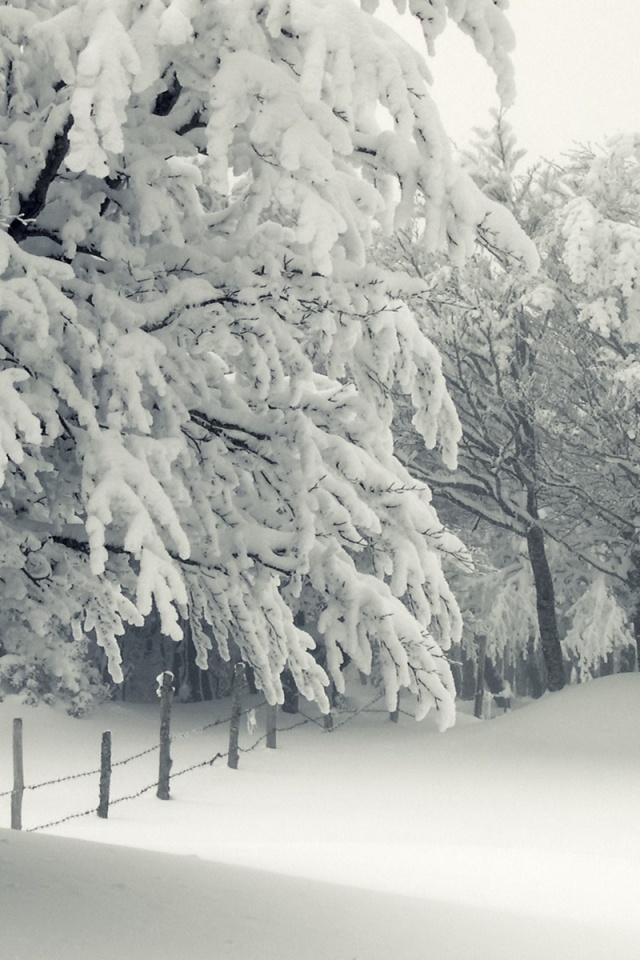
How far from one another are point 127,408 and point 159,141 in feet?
5.00

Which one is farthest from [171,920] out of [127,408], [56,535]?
[127,408]

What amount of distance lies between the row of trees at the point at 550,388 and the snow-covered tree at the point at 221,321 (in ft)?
38.7

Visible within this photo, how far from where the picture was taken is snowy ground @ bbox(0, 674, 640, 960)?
5.76 meters

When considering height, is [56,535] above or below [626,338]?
below

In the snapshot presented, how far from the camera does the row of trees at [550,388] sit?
1906 centimetres

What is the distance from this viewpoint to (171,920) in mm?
5691

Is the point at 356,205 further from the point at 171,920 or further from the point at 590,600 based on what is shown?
the point at 590,600

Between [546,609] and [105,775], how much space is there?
10859 millimetres

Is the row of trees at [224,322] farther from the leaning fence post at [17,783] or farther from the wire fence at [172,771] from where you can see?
the leaning fence post at [17,783]

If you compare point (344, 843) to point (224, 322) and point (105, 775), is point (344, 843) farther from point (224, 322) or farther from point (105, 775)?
point (224, 322)

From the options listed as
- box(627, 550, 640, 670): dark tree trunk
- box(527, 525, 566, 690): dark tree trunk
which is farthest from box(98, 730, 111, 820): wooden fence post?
box(627, 550, 640, 670): dark tree trunk

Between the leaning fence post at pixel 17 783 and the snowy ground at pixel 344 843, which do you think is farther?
the leaning fence post at pixel 17 783

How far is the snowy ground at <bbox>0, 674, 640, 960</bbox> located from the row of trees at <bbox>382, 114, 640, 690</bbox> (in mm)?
3066

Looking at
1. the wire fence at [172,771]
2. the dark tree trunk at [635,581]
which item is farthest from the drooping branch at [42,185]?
the dark tree trunk at [635,581]
